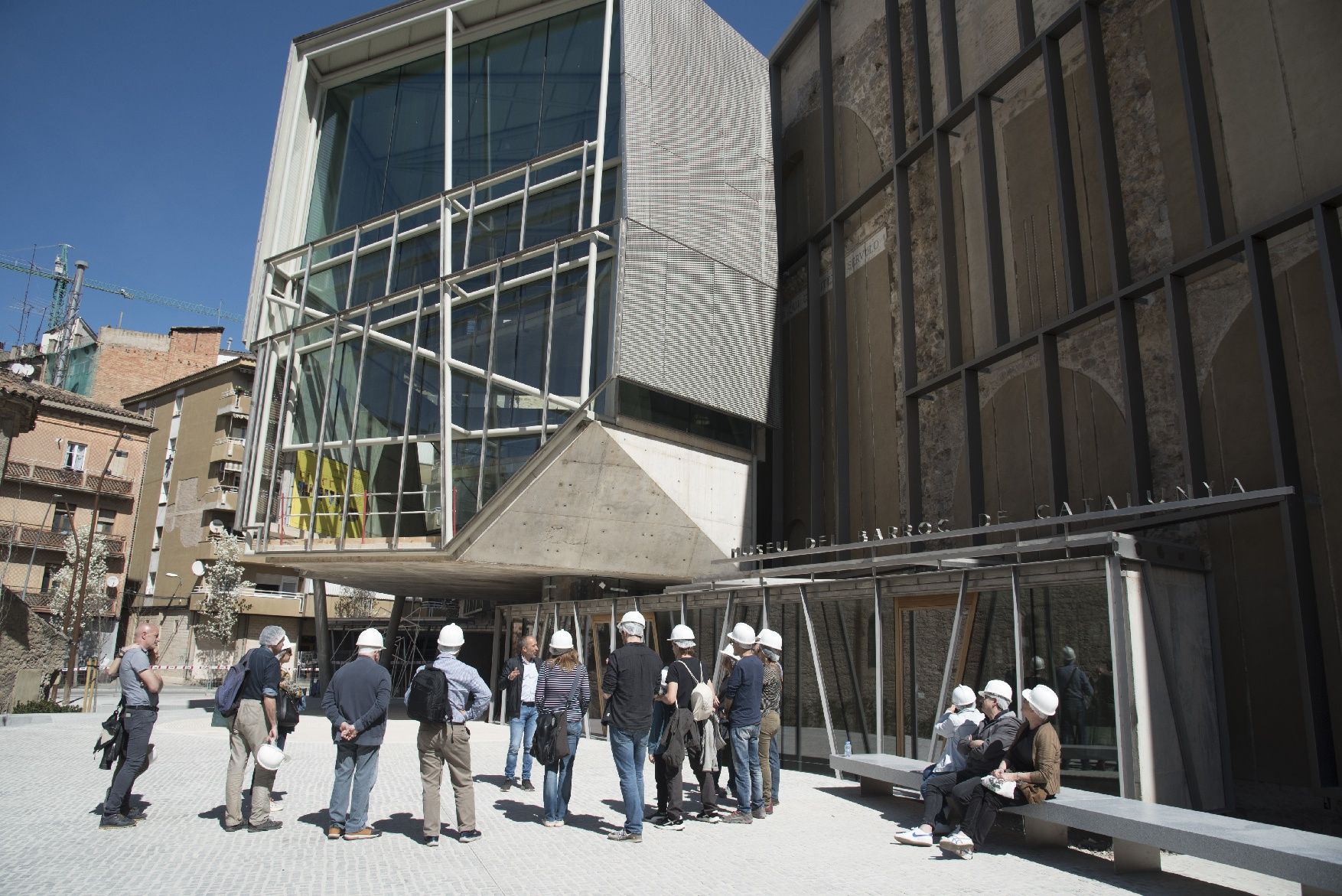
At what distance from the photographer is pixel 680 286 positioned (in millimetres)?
17750

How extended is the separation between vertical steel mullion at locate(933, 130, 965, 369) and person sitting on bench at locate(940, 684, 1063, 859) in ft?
33.1

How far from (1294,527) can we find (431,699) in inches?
361

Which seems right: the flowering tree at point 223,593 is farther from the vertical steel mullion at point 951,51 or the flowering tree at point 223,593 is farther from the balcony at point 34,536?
the vertical steel mullion at point 951,51

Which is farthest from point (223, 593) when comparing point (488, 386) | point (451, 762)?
point (451, 762)

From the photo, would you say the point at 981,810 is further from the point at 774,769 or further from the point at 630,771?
the point at 630,771

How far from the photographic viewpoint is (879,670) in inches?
452

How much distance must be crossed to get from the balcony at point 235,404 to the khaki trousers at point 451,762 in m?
A: 43.0

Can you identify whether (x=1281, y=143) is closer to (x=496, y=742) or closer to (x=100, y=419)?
(x=496, y=742)

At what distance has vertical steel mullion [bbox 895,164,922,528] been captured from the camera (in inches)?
656

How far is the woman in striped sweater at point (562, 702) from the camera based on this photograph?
7344mm

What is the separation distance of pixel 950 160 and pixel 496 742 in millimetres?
13153

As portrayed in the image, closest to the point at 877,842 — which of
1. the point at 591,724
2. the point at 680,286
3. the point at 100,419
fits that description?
the point at 591,724

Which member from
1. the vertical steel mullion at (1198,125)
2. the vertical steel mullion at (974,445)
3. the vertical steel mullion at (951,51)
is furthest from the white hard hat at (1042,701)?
the vertical steel mullion at (951,51)

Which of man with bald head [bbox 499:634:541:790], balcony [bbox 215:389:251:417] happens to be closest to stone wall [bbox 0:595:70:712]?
man with bald head [bbox 499:634:541:790]
